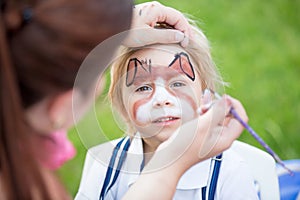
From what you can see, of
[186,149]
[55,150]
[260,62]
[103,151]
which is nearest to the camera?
[55,150]

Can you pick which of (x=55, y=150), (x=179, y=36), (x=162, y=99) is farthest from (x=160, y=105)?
(x=55, y=150)

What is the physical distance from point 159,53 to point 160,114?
99 millimetres

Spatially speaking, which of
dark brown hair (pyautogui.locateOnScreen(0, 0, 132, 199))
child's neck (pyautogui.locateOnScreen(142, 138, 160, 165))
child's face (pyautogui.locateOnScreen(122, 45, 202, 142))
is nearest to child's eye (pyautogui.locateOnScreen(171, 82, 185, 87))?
child's face (pyautogui.locateOnScreen(122, 45, 202, 142))

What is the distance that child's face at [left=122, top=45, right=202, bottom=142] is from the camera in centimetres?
112

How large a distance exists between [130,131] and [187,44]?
0.60 ft

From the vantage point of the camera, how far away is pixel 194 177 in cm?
121

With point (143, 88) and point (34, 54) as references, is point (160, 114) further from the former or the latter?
Result: point (34, 54)

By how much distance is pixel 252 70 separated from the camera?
2.44 metres

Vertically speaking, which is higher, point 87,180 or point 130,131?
point 130,131

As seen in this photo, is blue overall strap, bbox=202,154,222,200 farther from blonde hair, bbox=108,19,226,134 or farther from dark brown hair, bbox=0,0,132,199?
dark brown hair, bbox=0,0,132,199

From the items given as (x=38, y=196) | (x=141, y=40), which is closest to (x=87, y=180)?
(x=141, y=40)

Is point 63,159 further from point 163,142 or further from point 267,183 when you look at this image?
point 267,183

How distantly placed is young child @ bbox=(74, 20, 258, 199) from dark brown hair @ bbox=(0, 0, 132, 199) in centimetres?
27

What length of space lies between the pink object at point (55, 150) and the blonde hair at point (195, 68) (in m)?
0.20
